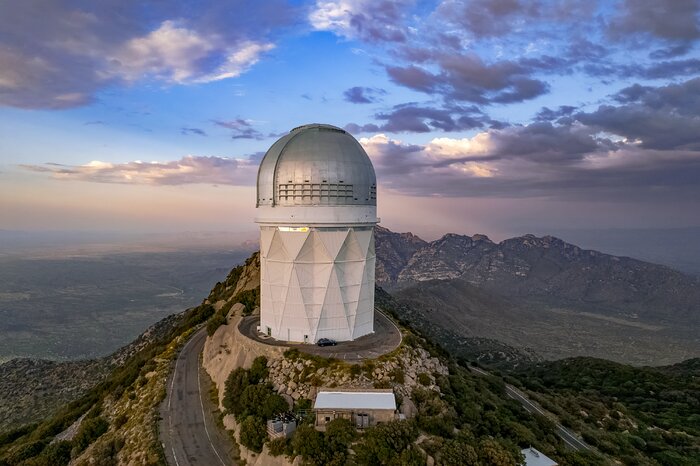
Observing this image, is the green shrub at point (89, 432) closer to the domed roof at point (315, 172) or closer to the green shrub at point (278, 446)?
the green shrub at point (278, 446)

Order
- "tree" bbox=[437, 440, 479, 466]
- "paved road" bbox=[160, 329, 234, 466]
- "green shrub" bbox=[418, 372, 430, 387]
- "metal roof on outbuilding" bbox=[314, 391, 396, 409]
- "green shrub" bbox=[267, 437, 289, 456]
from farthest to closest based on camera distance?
1. "green shrub" bbox=[418, 372, 430, 387]
2. "paved road" bbox=[160, 329, 234, 466]
3. "metal roof on outbuilding" bbox=[314, 391, 396, 409]
4. "green shrub" bbox=[267, 437, 289, 456]
5. "tree" bbox=[437, 440, 479, 466]

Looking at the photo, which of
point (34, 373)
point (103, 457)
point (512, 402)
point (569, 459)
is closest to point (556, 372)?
point (512, 402)

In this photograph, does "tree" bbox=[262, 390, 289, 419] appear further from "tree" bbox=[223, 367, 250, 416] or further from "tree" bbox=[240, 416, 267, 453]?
"tree" bbox=[223, 367, 250, 416]

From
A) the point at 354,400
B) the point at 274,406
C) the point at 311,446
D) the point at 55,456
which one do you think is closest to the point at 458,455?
the point at 354,400

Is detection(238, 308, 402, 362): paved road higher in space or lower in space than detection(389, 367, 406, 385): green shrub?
higher

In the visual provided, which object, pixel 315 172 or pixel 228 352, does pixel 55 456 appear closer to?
pixel 228 352

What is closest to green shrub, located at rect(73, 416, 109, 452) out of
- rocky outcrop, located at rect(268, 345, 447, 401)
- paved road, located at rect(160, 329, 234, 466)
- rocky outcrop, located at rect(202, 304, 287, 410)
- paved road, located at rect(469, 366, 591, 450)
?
paved road, located at rect(160, 329, 234, 466)
